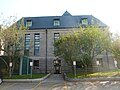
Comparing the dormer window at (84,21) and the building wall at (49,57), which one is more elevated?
the dormer window at (84,21)

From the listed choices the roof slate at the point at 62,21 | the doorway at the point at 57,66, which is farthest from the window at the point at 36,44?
the doorway at the point at 57,66

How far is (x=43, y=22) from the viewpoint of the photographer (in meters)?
39.8

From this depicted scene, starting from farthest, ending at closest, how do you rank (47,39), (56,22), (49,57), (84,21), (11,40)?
(56,22) < (84,21) < (47,39) < (49,57) < (11,40)

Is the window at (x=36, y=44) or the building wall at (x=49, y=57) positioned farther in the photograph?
the window at (x=36, y=44)

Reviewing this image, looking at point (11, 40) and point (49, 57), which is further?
point (49, 57)

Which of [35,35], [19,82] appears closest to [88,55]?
[19,82]

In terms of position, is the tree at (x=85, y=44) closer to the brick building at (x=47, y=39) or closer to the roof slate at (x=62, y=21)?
the brick building at (x=47, y=39)

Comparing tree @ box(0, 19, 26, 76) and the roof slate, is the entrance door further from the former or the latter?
tree @ box(0, 19, 26, 76)

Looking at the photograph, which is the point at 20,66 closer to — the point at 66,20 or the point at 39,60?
the point at 39,60

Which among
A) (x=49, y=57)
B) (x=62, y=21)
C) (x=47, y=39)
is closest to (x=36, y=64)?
(x=49, y=57)

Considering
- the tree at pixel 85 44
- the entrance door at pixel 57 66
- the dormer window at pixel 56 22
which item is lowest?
the entrance door at pixel 57 66

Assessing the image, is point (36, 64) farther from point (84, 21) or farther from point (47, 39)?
point (84, 21)

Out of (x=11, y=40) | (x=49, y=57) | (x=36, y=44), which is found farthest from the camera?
(x=36, y=44)

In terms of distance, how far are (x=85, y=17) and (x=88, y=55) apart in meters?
16.9
